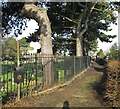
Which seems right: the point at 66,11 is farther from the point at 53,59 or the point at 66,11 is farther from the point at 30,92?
the point at 30,92

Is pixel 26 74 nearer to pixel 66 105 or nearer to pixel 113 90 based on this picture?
pixel 66 105

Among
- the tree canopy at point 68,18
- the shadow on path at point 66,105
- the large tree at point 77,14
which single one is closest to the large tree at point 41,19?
the tree canopy at point 68,18

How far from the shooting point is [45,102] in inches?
373

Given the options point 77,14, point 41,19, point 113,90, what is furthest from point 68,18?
point 113,90

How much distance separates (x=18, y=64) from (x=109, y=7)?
2250 centimetres

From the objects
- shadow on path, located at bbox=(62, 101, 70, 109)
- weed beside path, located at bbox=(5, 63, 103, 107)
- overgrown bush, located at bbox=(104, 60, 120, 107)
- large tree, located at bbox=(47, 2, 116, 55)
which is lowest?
shadow on path, located at bbox=(62, 101, 70, 109)

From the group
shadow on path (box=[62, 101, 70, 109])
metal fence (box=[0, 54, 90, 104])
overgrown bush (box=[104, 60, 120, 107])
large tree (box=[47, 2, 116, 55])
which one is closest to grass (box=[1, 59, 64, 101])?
metal fence (box=[0, 54, 90, 104])

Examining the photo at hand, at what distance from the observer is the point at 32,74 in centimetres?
1106

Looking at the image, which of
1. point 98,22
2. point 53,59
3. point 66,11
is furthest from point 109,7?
point 53,59

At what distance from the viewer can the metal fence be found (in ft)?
30.3

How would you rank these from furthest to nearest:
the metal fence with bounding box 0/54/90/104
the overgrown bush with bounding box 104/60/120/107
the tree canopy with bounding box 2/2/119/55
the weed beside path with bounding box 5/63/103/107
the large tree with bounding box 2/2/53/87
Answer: the tree canopy with bounding box 2/2/119/55
the large tree with bounding box 2/2/53/87
the metal fence with bounding box 0/54/90/104
the weed beside path with bounding box 5/63/103/107
the overgrown bush with bounding box 104/60/120/107

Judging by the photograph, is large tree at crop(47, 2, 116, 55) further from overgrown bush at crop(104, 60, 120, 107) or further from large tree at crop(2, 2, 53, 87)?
overgrown bush at crop(104, 60, 120, 107)

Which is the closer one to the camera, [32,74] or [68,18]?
[32,74]

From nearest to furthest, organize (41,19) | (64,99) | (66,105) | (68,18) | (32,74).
Result: (66,105) < (64,99) < (32,74) < (41,19) < (68,18)
